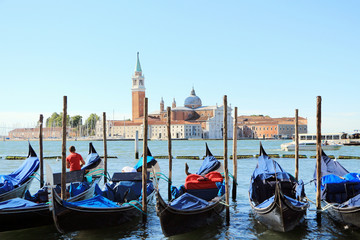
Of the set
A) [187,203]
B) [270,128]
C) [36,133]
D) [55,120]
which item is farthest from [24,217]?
[36,133]

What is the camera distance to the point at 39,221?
20.4 feet

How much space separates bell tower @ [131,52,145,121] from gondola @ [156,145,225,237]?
73.0 meters

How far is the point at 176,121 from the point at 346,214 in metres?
71.9

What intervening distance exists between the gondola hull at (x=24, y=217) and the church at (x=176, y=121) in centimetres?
6975

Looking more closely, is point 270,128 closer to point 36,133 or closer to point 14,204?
point 36,133

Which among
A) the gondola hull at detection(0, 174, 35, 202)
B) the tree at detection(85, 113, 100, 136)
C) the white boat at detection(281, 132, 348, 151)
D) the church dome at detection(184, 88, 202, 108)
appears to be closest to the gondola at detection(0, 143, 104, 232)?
the gondola hull at detection(0, 174, 35, 202)

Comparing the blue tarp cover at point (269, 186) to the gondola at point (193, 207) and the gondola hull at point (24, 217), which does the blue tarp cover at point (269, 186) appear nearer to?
the gondola at point (193, 207)

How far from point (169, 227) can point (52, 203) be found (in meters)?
1.54

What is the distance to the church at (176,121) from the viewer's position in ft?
254

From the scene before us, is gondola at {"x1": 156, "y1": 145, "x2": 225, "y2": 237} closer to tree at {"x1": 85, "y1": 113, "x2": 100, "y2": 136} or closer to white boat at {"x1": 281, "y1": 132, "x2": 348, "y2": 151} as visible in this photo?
white boat at {"x1": 281, "y1": 132, "x2": 348, "y2": 151}

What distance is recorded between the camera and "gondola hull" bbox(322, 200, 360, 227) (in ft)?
20.1

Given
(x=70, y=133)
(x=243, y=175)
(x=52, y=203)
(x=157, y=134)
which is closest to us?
(x=52, y=203)

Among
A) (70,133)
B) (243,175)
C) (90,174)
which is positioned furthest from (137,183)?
(70,133)

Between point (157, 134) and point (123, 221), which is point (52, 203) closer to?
point (123, 221)
